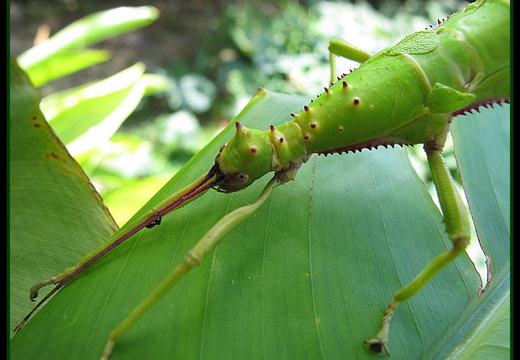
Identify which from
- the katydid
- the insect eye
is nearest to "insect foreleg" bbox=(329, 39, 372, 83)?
the katydid

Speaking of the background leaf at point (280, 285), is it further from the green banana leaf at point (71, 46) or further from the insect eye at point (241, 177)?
the green banana leaf at point (71, 46)

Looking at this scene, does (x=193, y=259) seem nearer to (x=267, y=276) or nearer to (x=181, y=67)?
(x=267, y=276)

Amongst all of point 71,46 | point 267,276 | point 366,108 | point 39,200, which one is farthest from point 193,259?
point 71,46

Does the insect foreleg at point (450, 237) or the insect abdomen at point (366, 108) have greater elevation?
the insect abdomen at point (366, 108)

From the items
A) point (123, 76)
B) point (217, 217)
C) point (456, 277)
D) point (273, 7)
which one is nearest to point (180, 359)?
point (217, 217)

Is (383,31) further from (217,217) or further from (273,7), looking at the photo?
(273,7)

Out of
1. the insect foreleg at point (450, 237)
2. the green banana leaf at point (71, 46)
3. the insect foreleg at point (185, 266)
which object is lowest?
the insect foreleg at point (450, 237)

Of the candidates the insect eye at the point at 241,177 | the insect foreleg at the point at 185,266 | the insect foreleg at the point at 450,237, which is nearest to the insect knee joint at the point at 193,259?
the insect foreleg at the point at 185,266
